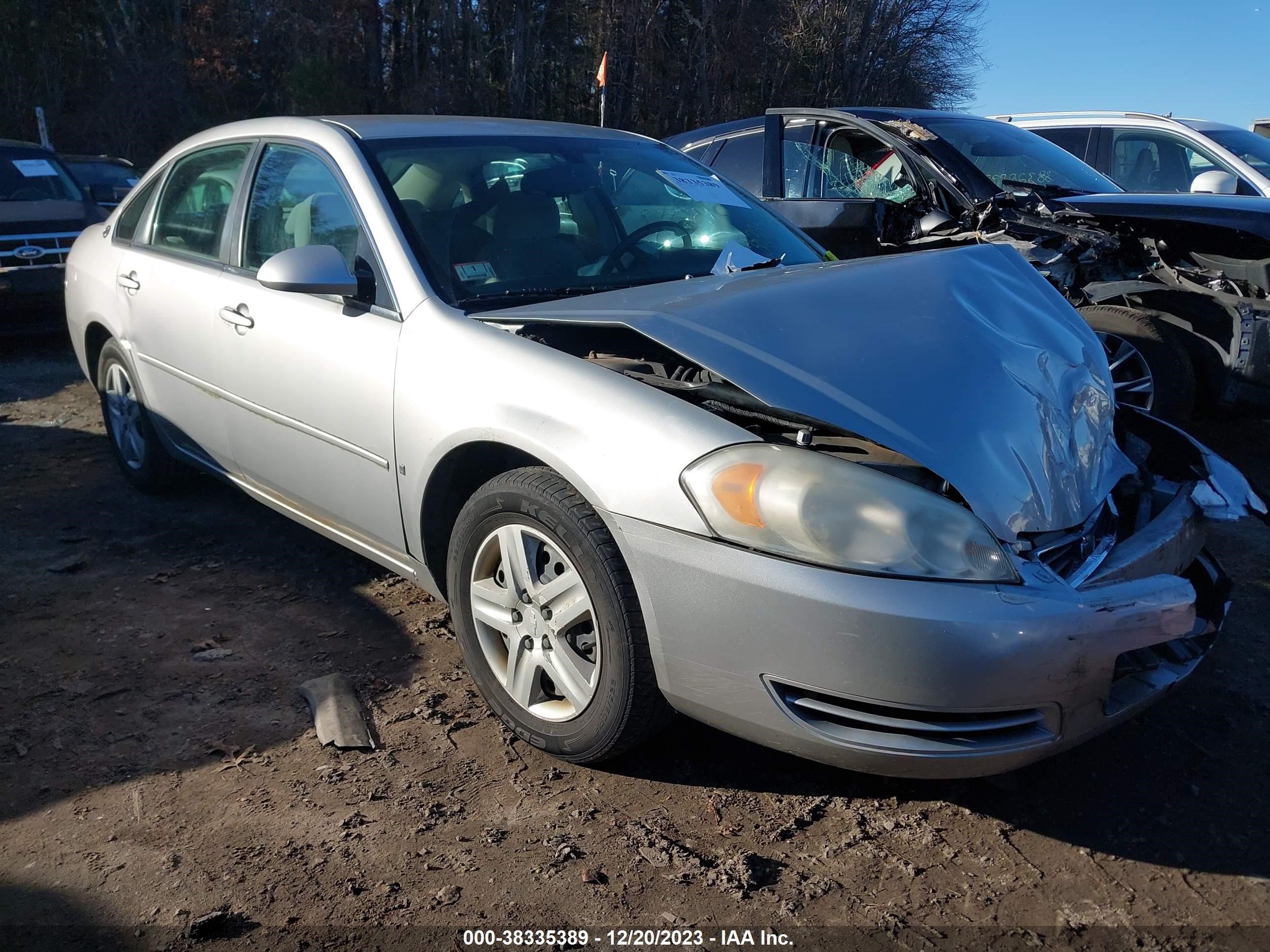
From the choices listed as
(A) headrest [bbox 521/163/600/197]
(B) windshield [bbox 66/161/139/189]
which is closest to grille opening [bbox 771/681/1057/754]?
(A) headrest [bbox 521/163/600/197]

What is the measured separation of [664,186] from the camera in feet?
12.0

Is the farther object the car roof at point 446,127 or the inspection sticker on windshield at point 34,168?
the inspection sticker on windshield at point 34,168

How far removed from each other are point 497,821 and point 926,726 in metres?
1.01

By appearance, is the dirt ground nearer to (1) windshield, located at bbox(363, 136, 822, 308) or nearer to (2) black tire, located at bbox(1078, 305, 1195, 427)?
(1) windshield, located at bbox(363, 136, 822, 308)

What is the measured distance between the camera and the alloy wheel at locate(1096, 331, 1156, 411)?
479 cm

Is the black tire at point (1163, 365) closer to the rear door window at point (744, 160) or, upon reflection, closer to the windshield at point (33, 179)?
the rear door window at point (744, 160)

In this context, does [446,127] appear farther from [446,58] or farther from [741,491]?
[446,58]

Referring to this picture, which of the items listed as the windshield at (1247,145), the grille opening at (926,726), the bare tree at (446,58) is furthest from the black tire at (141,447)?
the bare tree at (446,58)

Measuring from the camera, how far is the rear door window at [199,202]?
12.5ft

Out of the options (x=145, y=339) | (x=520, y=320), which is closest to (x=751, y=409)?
(x=520, y=320)

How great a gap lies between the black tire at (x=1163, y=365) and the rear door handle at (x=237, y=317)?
3.76 meters

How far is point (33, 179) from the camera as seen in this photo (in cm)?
891

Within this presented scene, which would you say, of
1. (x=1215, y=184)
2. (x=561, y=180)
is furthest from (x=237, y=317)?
(x=1215, y=184)

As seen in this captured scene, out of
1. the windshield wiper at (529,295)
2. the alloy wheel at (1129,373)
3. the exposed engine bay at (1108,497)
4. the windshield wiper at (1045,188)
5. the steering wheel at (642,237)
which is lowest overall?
the alloy wheel at (1129,373)
